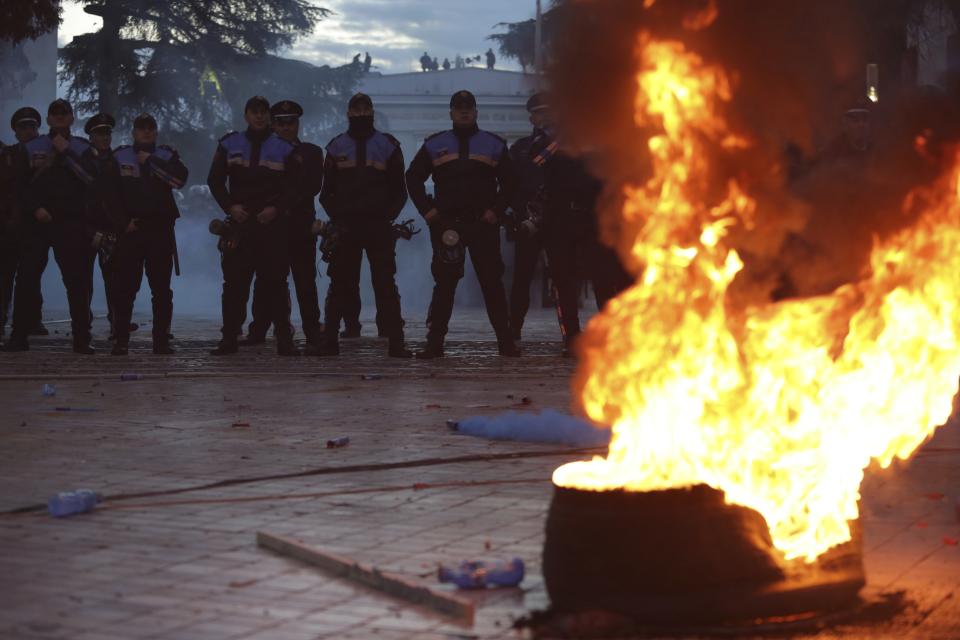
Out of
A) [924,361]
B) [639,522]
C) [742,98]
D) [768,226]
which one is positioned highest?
[742,98]

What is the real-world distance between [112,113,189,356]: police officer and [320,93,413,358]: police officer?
1.47 meters

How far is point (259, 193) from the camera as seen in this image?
49.3 feet

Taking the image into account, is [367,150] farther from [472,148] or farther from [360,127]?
[472,148]

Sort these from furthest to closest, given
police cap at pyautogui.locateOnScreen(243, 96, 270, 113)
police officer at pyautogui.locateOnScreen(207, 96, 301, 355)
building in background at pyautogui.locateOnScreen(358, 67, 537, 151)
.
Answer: building in background at pyautogui.locateOnScreen(358, 67, 537, 151), police officer at pyautogui.locateOnScreen(207, 96, 301, 355), police cap at pyautogui.locateOnScreen(243, 96, 270, 113)

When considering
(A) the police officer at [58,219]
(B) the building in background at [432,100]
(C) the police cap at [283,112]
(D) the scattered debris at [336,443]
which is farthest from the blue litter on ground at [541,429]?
(B) the building in background at [432,100]

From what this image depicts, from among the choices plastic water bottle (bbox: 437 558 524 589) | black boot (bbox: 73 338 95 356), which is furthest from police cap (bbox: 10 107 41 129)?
plastic water bottle (bbox: 437 558 524 589)

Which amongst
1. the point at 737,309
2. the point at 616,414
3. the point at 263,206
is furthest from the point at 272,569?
the point at 263,206

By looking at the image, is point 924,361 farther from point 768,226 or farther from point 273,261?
point 273,261

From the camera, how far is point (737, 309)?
217 inches

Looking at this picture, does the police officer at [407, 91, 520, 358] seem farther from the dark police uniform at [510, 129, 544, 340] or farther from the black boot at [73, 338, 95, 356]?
the black boot at [73, 338, 95, 356]

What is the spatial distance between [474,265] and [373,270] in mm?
1020

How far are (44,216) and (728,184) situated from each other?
11.2 meters

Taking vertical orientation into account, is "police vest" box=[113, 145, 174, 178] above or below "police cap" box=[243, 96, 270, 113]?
below

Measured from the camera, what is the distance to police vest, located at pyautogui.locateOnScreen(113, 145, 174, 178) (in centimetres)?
1524
